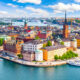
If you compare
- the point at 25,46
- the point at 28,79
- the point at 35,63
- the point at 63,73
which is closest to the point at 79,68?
the point at 63,73

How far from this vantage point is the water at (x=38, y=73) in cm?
1174

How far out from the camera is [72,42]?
814 inches

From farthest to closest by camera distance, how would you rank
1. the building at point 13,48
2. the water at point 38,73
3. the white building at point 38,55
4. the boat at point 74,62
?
1. the building at point 13,48
2. the white building at point 38,55
3. the boat at point 74,62
4. the water at point 38,73

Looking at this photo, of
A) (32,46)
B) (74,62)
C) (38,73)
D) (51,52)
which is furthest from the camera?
(32,46)

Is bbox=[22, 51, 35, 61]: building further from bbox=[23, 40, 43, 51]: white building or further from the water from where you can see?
bbox=[23, 40, 43, 51]: white building

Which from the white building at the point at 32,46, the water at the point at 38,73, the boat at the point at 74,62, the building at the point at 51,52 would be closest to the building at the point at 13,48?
the white building at the point at 32,46

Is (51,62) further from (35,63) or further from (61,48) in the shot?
(61,48)

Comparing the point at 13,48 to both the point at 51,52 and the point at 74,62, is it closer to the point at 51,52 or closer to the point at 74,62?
the point at 51,52

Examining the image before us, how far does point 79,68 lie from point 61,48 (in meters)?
3.34

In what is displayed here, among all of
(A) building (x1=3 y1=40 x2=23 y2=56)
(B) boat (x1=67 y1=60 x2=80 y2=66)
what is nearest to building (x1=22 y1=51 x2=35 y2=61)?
(A) building (x1=3 y1=40 x2=23 y2=56)

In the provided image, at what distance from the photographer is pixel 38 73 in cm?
1261

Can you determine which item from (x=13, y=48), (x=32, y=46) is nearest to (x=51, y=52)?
(x=32, y=46)

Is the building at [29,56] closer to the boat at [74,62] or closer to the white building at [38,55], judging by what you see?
the white building at [38,55]

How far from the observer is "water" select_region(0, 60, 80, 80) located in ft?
38.5
